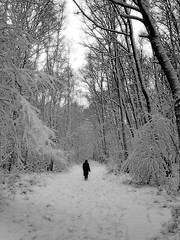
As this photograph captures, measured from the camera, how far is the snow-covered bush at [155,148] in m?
6.52

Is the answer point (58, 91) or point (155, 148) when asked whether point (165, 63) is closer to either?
point (58, 91)

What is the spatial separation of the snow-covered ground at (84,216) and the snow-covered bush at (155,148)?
79 cm

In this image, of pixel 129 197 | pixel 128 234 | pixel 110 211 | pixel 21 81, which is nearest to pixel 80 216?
pixel 110 211

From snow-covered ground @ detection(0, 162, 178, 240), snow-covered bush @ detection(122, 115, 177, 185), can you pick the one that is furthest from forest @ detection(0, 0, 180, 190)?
snow-covered ground @ detection(0, 162, 178, 240)

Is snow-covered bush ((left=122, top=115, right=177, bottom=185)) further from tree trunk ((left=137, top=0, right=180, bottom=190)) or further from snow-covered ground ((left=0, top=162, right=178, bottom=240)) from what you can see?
tree trunk ((left=137, top=0, right=180, bottom=190))

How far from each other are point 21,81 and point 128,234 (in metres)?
4.05

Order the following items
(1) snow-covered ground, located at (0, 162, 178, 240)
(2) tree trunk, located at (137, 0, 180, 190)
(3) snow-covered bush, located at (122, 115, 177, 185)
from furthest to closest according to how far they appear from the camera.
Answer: (3) snow-covered bush, located at (122, 115, 177, 185) < (1) snow-covered ground, located at (0, 162, 178, 240) < (2) tree trunk, located at (137, 0, 180, 190)

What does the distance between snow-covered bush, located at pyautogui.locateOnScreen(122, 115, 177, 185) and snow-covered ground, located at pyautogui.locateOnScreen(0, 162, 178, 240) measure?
0.79 metres

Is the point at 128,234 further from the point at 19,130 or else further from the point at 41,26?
the point at 41,26

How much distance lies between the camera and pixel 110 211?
5039 millimetres

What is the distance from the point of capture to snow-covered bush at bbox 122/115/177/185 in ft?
21.4

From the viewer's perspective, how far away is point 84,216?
4836 mm

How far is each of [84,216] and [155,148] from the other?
342 cm

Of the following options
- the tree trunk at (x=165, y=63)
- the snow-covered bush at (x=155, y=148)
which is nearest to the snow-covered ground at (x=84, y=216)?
the snow-covered bush at (x=155, y=148)
